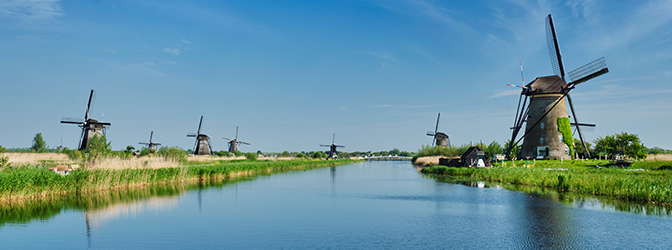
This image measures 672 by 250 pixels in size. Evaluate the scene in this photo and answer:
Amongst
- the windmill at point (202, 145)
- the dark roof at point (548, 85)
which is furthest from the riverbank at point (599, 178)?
the windmill at point (202, 145)

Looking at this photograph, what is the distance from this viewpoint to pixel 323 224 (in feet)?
41.7

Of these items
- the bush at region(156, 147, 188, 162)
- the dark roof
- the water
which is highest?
the dark roof

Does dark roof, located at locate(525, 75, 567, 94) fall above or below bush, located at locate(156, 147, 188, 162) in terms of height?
above

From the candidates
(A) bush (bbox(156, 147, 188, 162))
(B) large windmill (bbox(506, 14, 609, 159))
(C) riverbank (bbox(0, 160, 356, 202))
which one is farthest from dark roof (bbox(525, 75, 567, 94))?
(A) bush (bbox(156, 147, 188, 162))

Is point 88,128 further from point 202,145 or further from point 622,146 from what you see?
point 622,146

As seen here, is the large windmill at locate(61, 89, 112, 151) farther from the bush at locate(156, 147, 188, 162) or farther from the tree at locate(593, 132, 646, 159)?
the tree at locate(593, 132, 646, 159)

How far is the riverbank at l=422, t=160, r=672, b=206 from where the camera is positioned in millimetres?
16594

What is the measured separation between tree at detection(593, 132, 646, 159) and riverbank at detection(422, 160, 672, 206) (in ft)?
29.3

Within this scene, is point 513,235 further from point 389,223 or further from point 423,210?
point 423,210

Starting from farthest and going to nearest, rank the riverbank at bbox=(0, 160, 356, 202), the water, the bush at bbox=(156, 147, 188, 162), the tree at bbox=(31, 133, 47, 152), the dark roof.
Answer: the tree at bbox=(31, 133, 47, 152) → the dark roof → the bush at bbox=(156, 147, 188, 162) → the riverbank at bbox=(0, 160, 356, 202) → the water

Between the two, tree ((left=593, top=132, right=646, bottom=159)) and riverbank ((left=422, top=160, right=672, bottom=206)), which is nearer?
riverbank ((left=422, top=160, right=672, bottom=206))

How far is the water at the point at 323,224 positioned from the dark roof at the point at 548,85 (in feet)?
65.7

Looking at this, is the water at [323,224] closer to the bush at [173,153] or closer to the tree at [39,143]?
the bush at [173,153]

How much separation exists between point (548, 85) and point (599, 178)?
18.7 metres
